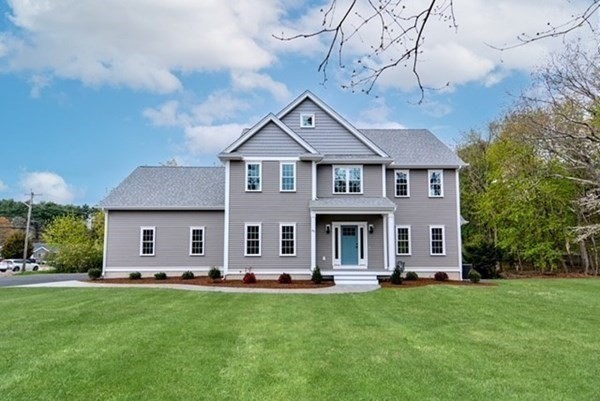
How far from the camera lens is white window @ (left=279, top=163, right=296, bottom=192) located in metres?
20.7

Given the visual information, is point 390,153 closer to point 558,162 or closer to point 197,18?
point 558,162

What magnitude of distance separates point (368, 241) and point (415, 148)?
226 inches

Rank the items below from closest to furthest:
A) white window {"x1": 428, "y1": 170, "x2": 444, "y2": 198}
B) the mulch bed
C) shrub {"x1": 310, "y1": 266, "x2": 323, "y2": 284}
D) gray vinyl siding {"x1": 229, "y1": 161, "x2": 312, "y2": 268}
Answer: the mulch bed, shrub {"x1": 310, "y1": 266, "x2": 323, "y2": 284}, gray vinyl siding {"x1": 229, "y1": 161, "x2": 312, "y2": 268}, white window {"x1": 428, "y1": 170, "x2": 444, "y2": 198}

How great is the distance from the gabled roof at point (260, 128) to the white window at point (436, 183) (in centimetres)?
600

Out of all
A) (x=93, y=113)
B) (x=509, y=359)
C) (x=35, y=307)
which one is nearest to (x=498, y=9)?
(x=509, y=359)

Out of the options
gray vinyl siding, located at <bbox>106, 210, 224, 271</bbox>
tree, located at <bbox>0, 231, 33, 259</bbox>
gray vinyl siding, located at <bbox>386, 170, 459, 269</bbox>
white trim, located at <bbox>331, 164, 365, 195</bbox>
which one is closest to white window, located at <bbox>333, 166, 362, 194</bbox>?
white trim, located at <bbox>331, 164, 365, 195</bbox>

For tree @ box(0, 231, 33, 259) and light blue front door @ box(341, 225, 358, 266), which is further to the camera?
tree @ box(0, 231, 33, 259)

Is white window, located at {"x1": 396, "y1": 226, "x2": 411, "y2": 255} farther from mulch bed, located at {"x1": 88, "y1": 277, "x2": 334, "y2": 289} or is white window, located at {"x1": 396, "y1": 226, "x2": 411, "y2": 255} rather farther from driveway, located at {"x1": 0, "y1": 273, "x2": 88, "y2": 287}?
driveway, located at {"x1": 0, "y1": 273, "x2": 88, "y2": 287}

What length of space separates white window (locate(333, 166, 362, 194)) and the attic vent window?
2519 millimetres

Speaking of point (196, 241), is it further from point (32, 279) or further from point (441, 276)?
point (441, 276)

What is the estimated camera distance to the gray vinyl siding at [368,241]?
2109cm

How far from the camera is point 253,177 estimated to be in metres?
20.7

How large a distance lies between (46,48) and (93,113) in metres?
6.92

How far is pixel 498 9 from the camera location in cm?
408
